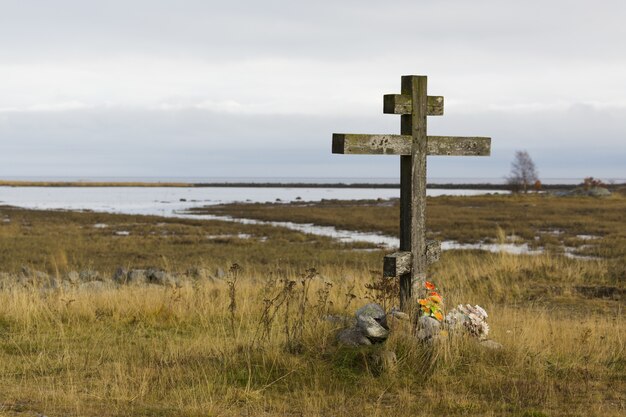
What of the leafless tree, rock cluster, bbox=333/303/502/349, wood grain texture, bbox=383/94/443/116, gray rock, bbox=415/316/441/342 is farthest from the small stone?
the leafless tree

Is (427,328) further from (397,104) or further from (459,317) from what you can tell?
(397,104)

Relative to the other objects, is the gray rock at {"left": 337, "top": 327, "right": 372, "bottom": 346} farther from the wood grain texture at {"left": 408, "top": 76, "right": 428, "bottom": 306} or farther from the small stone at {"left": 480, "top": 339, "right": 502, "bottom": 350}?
the small stone at {"left": 480, "top": 339, "right": 502, "bottom": 350}

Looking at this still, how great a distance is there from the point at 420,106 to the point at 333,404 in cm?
378

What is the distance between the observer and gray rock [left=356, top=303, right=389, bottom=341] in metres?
7.42

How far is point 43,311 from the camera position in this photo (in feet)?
33.8

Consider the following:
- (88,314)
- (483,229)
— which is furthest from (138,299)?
(483,229)

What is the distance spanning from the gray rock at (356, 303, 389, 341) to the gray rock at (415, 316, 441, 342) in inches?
14.0

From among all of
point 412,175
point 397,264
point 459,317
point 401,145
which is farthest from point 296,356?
point 401,145

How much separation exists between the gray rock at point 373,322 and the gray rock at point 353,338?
0.17 ft

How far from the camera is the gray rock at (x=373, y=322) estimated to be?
742cm

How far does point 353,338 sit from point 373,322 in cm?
27

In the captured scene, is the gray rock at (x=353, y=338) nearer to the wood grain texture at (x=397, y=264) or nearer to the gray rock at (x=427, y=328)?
the gray rock at (x=427, y=328)

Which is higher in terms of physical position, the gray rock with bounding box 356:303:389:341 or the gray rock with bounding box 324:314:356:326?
the gray rock with bounding box 356:303:389:341

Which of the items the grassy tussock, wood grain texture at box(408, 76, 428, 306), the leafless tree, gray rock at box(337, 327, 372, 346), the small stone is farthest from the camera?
the leafless tree
